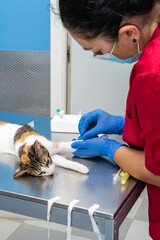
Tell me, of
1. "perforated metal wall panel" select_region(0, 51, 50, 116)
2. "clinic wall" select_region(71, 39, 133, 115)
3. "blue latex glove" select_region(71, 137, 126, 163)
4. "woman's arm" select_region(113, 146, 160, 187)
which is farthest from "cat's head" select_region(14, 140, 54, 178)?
"clinic wall" select_region(71, 39, 133, 115)

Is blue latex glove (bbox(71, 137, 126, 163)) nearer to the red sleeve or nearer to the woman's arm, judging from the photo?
the woman's arm

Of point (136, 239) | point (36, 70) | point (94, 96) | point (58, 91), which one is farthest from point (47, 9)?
point (136, 239)

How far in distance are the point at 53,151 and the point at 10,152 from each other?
0.17m

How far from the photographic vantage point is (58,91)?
216 centimetres

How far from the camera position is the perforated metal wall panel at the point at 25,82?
2.08 m

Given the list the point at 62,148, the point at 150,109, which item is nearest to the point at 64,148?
the point at 62,148

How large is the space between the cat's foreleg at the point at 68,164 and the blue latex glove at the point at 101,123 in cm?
15

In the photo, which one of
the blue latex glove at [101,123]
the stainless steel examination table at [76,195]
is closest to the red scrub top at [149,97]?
the stainless steel examination table at [76,195]

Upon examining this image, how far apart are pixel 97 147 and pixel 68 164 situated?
0.12 meters

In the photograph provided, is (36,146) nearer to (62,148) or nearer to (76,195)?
(62,148)

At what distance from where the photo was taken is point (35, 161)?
105 cm

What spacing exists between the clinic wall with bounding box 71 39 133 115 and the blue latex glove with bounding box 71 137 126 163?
1253 mm

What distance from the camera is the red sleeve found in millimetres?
672

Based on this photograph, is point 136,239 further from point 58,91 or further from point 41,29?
point 41,29
